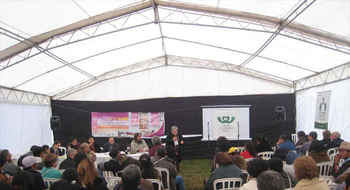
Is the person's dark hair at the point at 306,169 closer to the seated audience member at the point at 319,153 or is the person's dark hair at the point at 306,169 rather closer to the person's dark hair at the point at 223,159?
the person's dark hair at the point at 223,159

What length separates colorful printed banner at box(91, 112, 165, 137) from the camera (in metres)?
9.14

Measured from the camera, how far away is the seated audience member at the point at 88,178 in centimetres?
239

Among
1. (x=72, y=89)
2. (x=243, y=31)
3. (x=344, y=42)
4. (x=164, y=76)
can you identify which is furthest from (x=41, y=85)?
(x=344, y=42)

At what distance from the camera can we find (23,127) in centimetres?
745

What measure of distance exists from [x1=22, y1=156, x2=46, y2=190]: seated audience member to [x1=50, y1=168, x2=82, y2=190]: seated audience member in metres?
0.52

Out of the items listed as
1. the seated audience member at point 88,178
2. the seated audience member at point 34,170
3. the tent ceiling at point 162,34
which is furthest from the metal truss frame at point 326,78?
the seated audience member at point 34,170

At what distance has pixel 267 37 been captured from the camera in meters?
6.02

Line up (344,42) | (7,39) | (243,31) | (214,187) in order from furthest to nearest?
(243,31) → (344,42) → (7,39) → (214,187)

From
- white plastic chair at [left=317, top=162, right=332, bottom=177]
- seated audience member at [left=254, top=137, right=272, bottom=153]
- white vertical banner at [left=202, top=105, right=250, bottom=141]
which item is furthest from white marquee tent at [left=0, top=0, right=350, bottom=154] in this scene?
white plastic chair at [left=317, top=162, right=332, bottom=177]

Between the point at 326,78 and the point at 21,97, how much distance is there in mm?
8627

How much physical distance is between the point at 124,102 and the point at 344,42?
270 inches

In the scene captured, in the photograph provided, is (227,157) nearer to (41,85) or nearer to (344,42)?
(344,42)

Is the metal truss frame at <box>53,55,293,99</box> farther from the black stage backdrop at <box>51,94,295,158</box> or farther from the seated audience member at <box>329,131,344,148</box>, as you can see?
the seated audience member at <box>329,131,344,148</box>

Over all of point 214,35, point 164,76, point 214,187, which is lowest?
point 214,187
